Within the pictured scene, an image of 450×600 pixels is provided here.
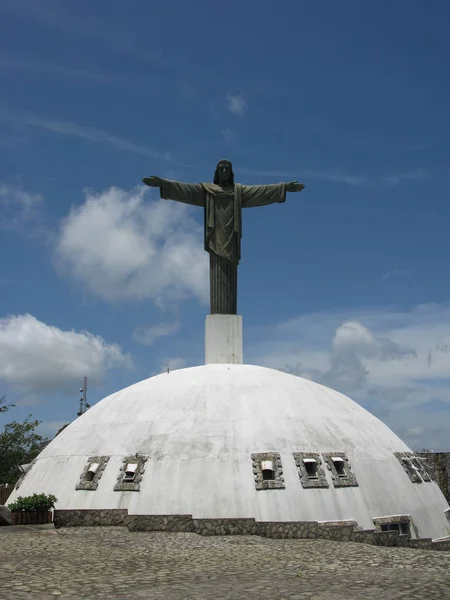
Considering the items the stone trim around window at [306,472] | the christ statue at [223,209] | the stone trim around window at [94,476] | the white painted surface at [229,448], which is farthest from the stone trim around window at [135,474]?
the christ statue at [223,209]

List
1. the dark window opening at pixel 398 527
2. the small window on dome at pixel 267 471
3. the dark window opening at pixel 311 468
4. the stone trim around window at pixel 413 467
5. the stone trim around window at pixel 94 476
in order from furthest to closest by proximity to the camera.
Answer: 1. the stone trim around window at pixel 413 467
2. the stone trim around window at pixel 94 476
3. the dark window opening at pixel 311 468
4. the dark window opening at pixel 398 527
5. the small window on dome at pixel 267 471

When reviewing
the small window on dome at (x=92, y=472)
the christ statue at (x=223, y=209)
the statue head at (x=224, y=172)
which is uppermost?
the statue head at (x=224, y=172)

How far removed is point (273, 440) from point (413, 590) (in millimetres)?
11038

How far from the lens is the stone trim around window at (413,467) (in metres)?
22.3

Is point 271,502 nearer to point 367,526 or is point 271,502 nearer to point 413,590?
point 367,526

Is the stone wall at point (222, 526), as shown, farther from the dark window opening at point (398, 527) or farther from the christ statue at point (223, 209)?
the christ statue at point (223, 209)

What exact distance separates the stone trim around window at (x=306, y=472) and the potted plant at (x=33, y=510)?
8.06m

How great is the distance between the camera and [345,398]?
25078 millimetres

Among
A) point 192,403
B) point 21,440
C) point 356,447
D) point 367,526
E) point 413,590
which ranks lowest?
point 413,590

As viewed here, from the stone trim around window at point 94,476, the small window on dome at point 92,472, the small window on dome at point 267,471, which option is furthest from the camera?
the small window on dome at point 92,472

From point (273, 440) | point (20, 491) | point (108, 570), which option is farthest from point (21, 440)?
point (108, 570)

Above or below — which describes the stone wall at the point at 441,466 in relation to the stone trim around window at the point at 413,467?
above

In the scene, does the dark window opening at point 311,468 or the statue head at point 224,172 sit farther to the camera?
the statue head at point 224,172

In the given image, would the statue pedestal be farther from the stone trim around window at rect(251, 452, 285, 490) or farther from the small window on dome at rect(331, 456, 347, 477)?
the small window on dome at rect(331, 456, 347, 477)
